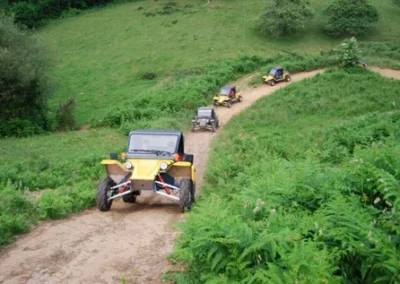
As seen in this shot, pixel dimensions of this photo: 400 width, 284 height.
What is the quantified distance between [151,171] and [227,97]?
21156 millimetres

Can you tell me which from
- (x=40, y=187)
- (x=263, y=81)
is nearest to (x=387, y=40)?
(x=263, y=81)

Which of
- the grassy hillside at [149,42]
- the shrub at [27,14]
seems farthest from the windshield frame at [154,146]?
the shrub at [27,14]

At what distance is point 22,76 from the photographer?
33156 mm

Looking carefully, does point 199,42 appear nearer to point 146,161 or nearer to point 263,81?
point 263,81

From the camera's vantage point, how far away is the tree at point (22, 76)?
33.0 metres

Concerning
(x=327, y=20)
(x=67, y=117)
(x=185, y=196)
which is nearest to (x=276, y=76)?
(x=67, y=117)

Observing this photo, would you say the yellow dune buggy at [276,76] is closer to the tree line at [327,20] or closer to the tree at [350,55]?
the tree at [350,55]

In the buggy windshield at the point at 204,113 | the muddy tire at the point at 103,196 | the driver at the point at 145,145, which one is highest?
the driver at the point at 145,145

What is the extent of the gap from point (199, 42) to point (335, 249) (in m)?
47.0

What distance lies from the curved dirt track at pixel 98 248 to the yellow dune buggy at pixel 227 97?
2028 centimetres

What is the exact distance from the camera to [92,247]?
9.22 metres

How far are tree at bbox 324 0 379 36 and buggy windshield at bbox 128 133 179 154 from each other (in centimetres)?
4170

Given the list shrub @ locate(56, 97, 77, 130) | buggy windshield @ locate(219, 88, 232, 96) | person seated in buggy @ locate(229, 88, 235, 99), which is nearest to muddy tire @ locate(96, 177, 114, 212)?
buggy windshield @ locate(219, 88, 232, 96)

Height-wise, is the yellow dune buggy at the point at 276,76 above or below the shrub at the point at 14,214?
below
